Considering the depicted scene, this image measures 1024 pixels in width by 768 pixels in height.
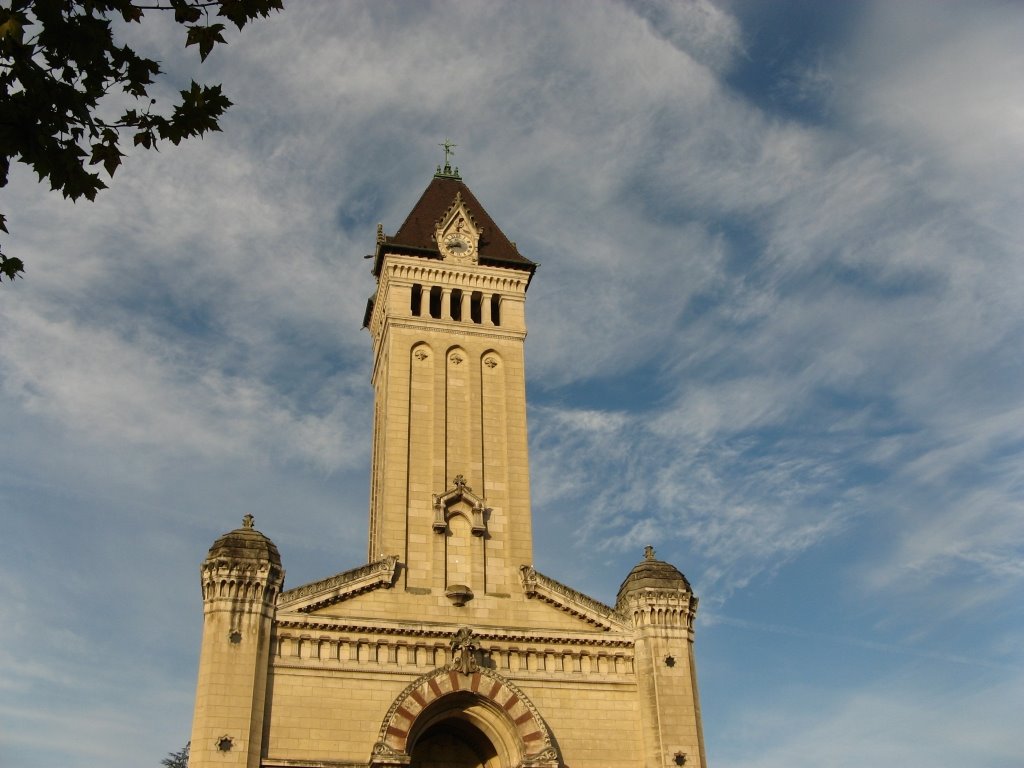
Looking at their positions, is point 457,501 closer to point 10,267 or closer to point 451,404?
point 451,404

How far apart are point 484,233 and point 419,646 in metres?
18.8

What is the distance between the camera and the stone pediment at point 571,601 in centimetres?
3434

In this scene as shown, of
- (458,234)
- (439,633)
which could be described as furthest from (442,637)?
(458,234)

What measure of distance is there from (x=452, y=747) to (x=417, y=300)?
16.9 m

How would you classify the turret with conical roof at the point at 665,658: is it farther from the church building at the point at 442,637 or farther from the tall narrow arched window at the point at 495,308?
the tall narrow arched window at the point at 495,308

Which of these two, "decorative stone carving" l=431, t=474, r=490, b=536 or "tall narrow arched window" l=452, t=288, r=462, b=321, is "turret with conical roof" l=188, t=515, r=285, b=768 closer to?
"decorative stone carving" l=431, t=474, r=490, b=536

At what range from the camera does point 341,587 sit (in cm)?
3312

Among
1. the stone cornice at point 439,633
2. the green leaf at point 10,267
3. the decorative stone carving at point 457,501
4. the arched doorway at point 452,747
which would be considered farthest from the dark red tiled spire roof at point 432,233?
the green leaf at point 10,267

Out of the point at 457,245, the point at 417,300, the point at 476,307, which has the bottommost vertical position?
the point at 417,300

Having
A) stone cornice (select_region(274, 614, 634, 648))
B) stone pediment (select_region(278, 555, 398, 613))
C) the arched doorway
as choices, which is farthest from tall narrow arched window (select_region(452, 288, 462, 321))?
the arched doorway

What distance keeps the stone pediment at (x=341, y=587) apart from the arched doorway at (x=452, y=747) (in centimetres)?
489

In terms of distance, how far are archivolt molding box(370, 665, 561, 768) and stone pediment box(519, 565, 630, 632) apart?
3316 millimetres

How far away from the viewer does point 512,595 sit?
34969 millimetres

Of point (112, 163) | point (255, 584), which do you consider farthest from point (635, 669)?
point (112, 163)
